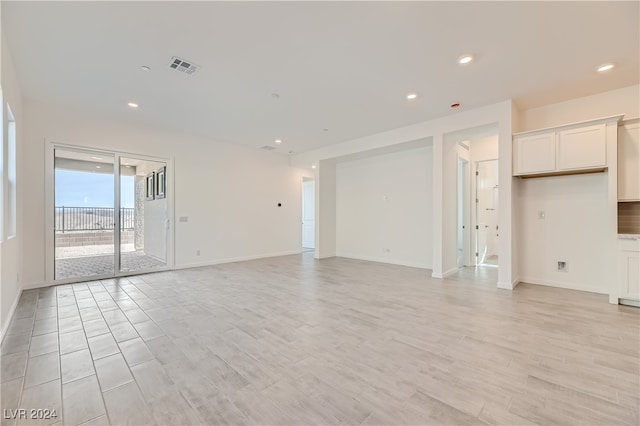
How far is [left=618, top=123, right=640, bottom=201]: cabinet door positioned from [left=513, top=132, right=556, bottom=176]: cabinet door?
30.4 inches

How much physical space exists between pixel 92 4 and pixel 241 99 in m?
2.02

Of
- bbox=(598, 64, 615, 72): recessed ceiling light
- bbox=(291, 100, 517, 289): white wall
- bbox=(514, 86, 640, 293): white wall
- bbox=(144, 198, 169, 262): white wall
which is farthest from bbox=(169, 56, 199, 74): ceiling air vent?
bbox=(514, 86, 640, 293): white wall

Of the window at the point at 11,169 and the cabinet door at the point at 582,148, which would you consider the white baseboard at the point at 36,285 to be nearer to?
the window at the point at 11,169

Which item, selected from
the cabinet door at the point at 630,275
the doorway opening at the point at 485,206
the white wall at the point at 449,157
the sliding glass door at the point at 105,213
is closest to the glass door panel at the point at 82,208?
the sliding glass door at the point at 105,213

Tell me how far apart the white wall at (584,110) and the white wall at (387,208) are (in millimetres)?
1774

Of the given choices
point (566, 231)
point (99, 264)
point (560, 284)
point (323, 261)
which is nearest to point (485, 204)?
point (566, 231)

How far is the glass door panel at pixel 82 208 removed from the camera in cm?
472

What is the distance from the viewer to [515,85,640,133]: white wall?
373cm

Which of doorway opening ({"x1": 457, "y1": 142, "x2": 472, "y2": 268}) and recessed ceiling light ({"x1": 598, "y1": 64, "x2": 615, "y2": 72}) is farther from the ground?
recessed ceiling light ({"x1": 598, "y1": 64, "x2": 615, "y2": 72})

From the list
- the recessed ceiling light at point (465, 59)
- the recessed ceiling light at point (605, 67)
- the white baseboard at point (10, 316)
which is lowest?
the white baseboard at point (10, 316)

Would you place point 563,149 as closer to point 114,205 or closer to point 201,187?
point 201,187

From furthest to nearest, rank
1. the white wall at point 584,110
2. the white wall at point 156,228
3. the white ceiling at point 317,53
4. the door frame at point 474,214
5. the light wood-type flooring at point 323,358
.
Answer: the door frame at point 474,214, the white wall at point 156,228, the white wall at point 584,110, the white ceiling at point 317,53, the light wood-type flooring at point 323,358

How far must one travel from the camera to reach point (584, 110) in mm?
4055

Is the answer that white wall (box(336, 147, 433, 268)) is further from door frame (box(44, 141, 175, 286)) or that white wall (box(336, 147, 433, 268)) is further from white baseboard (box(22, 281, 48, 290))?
white baseboard (box(22, 281, 48, 290))
